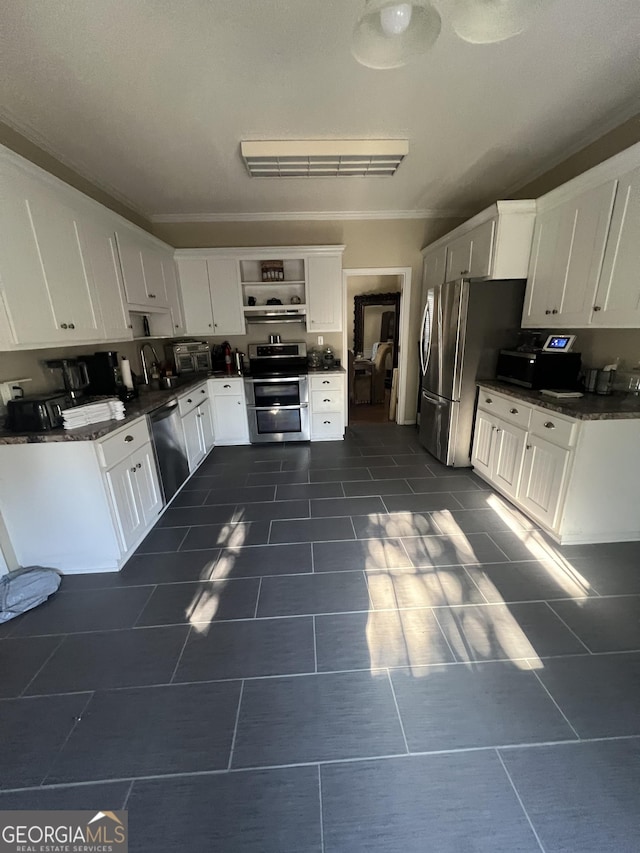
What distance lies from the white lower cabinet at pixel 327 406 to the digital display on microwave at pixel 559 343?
2.16m

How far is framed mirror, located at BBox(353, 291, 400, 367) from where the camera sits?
21.2ft

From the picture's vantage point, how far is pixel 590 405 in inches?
83.4

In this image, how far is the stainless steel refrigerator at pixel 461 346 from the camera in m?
3.00

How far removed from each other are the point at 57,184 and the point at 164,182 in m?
1.40

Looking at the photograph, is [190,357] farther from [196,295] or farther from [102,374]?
[102,374]

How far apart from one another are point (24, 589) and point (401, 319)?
4595 millimetres

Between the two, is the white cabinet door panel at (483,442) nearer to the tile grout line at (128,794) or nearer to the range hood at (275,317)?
the range hood at (275,317)

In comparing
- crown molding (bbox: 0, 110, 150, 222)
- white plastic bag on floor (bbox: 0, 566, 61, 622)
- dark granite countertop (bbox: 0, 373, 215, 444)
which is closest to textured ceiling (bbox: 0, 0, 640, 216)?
crown molding (bbox: 0, 110, 150, 222)

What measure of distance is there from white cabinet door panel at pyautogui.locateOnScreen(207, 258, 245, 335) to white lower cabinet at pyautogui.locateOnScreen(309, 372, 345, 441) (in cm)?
122

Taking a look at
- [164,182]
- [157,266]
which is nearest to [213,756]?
[157,266]

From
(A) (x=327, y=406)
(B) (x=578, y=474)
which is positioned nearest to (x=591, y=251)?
(B) (x=578, y=474)

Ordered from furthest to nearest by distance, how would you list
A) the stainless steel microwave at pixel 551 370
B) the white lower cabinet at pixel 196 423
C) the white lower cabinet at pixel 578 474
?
the white lower cabinet at pixel 196 423, the stainless steel microwave at pixel 551 370, the white lower cabinet at pixel 578 474

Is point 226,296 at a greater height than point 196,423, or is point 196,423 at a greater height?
point 226,296

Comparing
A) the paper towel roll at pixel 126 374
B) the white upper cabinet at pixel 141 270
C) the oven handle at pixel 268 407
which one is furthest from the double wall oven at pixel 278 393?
the paper towel roll at pixel 126 374
